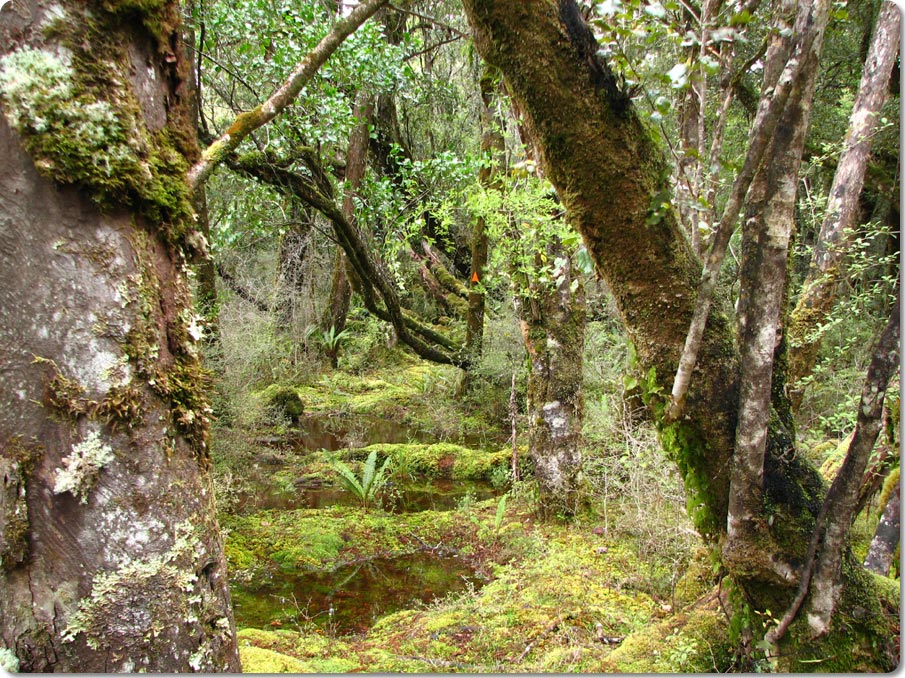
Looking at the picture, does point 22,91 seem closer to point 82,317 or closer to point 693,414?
point 82,317

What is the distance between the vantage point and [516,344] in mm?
9773

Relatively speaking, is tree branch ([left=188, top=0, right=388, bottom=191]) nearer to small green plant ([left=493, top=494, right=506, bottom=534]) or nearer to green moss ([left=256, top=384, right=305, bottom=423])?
small green plant ([left=493, top=494, right=506, bottom=534])

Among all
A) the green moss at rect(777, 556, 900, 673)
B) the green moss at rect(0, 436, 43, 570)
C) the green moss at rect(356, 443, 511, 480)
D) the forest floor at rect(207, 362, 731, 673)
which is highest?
the green moss at rect(0, 436, 43, 570)

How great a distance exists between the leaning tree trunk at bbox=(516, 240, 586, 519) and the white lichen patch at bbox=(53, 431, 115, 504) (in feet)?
14.6

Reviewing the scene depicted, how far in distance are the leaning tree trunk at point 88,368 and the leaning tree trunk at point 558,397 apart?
4.24 metres

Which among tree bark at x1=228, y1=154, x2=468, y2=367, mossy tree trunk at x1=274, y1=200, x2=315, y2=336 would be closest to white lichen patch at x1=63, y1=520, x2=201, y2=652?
tree bark at x1=228, y1=154, x2=468, y2=367

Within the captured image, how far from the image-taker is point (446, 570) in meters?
5.07

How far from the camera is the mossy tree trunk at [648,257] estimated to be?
7.06 ft

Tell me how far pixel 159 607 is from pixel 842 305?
626 centimetres

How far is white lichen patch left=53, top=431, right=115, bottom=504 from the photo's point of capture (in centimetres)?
147

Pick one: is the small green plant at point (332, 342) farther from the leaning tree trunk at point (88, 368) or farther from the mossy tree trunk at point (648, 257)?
the leaning tree trunk at point (88, 368)

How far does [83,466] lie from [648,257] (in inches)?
83.7

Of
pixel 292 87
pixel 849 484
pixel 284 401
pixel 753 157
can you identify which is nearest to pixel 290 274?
pixel 284 401

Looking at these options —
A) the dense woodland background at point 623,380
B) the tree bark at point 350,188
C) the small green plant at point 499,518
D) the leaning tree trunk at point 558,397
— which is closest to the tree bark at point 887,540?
the dense woodland background at point 623,380
